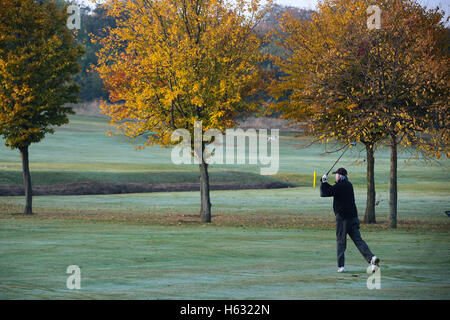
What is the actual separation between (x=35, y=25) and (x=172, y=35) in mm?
7423

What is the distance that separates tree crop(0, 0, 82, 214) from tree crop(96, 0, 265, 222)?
3.14m

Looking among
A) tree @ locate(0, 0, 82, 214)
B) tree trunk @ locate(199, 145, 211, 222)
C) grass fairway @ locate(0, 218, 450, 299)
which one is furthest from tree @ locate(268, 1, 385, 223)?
tree @ locate(0, 0, 82, 214)

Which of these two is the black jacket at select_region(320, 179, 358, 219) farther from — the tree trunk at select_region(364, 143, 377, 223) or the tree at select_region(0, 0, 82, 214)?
the tree at select_region(0, 0, 82, 214)

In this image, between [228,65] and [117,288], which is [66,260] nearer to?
[117,288]

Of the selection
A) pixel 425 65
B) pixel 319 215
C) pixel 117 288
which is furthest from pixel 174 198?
pixel 117 288

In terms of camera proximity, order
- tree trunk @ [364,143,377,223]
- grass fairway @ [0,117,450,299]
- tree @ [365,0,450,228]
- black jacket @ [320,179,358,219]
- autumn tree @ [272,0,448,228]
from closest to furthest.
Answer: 1. grass fairway @ [0,117,450,299]
2. black jacket @ [320,179,358,219]
3. tree @ [365,0,450,228]
4. autumn tree @ [272,0,448,228]
5. tree trunk @ [364,143,377,223]

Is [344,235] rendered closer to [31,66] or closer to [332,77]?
[332,77]

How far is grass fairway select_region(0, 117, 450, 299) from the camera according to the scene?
13.0 m

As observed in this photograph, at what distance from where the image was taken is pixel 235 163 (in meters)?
74.0

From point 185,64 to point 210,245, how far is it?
1124 centimetres

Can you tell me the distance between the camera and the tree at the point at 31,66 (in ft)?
106

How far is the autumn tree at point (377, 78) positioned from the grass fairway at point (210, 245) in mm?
3308

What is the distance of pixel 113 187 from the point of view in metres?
50.3

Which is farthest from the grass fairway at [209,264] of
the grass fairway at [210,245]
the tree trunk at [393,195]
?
the tree trunk at [393,195]
